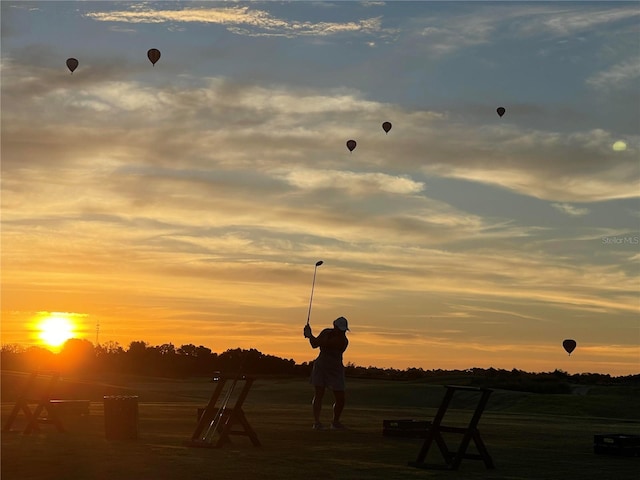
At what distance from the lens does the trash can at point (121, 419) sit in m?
22.9

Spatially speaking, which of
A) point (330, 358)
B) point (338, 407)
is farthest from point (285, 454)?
point (330, 358)

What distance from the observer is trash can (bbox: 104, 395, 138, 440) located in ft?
75.3

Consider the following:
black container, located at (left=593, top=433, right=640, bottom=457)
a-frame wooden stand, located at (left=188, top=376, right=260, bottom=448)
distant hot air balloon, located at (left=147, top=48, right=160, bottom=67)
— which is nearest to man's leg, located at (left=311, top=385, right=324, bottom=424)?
a-frame wooden stand, located at (left=188, top=376, right=260, bottom=448)

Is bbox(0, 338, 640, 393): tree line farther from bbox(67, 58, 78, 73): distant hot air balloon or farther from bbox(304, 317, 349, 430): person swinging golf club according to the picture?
bbox(304, 317, 349, 430): person swinging golf club

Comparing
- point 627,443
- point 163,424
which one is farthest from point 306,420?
point 627,443

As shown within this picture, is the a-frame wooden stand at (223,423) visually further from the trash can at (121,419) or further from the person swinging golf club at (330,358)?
the person swinging golf club at (330,358)

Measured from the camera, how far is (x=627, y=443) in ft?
69.6

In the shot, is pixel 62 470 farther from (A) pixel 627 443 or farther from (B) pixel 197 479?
(A) pixel 627 443

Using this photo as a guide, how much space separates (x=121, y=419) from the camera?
23.0m

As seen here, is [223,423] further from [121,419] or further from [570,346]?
[570,346]

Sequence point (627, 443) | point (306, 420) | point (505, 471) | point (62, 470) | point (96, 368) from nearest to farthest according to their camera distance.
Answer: point (62, 470), point (505, 471), point (627, 443), point (306, 420), point (96, 368)

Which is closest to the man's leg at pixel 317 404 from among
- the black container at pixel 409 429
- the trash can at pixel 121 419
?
the black container at pixel 409 429

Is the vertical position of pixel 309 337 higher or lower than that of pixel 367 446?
higher

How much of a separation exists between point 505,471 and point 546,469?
2.58 ft
